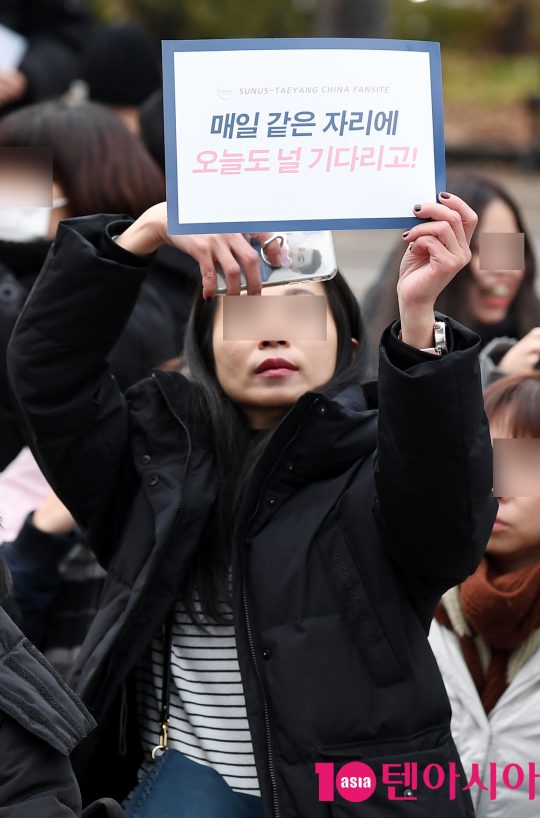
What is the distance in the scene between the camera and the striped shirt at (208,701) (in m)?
2.31

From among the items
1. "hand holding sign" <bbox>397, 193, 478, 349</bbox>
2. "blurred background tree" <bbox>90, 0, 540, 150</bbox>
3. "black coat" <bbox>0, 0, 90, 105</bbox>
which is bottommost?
"hand holding sign" <bbox>397, 193, 478, 349</bbox>

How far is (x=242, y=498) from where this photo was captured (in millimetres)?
2322

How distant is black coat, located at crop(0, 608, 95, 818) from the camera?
1.76 meters

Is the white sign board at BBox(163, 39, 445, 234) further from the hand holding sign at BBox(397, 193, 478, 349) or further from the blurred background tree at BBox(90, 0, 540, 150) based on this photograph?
the blurred background tree at BBox(90, 0, 540, 150)

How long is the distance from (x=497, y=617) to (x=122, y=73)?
12.7ft

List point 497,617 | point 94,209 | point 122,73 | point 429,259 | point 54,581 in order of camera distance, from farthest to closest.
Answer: point 122,73, point 94,209, point 54,581, point 497,617, point 429,259

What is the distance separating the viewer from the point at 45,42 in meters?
6.21

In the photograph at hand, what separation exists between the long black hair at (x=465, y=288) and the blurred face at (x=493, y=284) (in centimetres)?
2

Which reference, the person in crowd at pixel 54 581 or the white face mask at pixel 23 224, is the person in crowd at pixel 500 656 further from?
the white face mask at pixel 23 224

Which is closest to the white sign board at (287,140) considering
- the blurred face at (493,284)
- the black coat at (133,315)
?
the black coat at (133,315)

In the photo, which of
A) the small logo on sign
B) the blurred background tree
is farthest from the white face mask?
the blurred background tree

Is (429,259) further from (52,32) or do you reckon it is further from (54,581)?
(52,32)

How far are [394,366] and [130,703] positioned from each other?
917mm

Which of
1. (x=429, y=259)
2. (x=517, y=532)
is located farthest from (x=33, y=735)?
(x=517, y=532)
